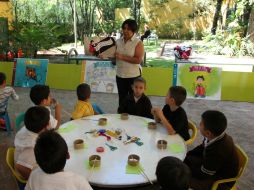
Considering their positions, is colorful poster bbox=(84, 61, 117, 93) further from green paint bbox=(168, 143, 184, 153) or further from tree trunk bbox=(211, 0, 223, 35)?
tree trunk bbox=(211, 0, 223, 35)

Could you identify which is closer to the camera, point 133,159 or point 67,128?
point 133,159

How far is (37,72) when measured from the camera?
575 centimetres

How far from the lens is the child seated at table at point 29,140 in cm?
195

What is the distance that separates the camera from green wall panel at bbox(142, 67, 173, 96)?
5422 millimetres

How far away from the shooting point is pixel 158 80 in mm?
5480

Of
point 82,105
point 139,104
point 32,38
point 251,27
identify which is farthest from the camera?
point 251,27

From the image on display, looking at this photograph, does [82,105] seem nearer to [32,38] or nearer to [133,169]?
[133,169]

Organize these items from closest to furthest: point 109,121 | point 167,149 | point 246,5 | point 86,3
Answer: point 167,149 → point 109,121 → point 246,5 → point 86,3

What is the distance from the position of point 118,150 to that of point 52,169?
75cm

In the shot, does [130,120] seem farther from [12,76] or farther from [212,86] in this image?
[12,76]

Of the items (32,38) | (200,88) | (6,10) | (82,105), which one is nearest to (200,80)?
(200,88)

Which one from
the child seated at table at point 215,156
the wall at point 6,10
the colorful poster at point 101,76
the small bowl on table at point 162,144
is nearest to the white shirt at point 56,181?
the small bowl on table at point 162,144

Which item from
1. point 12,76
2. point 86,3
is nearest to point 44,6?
point 86,3

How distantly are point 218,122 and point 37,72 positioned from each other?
4.60m
